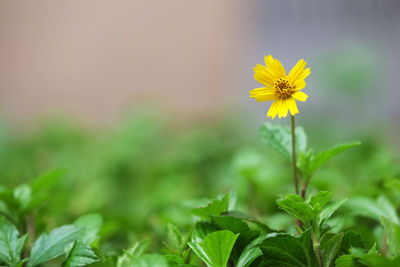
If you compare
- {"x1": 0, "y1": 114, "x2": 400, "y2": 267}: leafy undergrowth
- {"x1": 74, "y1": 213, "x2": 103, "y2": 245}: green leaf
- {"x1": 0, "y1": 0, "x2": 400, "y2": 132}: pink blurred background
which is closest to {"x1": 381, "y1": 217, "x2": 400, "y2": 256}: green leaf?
{"x1": 0, "y1": 114, "x2": 400, "y2": 267}: leafy undergrowth

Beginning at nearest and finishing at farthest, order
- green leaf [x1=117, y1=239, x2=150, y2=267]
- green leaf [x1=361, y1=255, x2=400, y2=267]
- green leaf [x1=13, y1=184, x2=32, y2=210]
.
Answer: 1. green leaf [x1=361, y1=255, x2=400, y2=267]
2. green leaf [x1=117, y1=239, x2=150, y2=267]
3. green leaf [x1=13, y1=184, x2=32, y2=210]

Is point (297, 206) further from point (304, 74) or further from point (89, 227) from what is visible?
point (89, 227)

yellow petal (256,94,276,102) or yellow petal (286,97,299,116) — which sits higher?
yellow petal (256,94,276,102)

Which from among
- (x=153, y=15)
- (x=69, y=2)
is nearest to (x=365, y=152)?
(x=153, y=15)

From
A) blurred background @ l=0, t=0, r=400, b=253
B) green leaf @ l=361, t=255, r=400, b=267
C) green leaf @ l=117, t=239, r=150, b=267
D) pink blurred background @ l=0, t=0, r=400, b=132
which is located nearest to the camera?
green leaf @ l=361, t=255, r=400, b=267

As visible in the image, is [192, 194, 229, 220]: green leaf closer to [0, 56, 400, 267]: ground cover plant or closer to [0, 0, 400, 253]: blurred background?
[0, 56, 400, 267]: ground cover plant

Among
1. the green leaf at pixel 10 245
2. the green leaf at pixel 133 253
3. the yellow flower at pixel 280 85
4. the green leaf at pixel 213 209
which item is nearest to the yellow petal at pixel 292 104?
the yellow flower at pixel 280 85

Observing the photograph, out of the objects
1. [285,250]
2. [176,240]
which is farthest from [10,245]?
[285,250]
